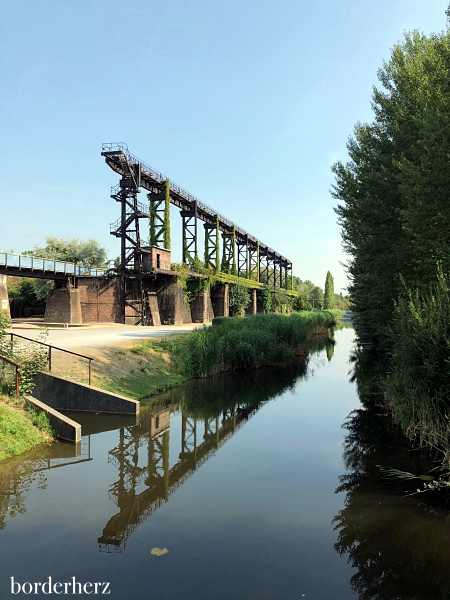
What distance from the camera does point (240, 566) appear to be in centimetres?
529

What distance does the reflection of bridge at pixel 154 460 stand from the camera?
21.2ft

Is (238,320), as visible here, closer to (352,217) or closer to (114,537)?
(352,217)

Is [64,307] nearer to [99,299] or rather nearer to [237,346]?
[99,299]

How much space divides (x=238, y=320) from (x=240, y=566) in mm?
18436

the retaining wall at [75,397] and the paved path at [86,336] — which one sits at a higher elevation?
the paved path at [86,336]

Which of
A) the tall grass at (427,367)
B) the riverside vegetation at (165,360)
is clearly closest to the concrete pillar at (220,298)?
the riverside vegetation at (165,360)

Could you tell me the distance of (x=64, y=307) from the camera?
34.7 meters

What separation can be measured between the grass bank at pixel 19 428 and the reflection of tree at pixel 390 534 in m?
5.94

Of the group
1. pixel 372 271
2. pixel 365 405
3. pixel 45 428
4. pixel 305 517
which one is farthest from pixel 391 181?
pixel 45 428

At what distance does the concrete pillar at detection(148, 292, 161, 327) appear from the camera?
34781mm

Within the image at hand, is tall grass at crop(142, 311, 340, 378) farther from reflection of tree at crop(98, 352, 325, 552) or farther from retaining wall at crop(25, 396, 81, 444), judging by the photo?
retaining wall at crop(25, 396, 81, 444)

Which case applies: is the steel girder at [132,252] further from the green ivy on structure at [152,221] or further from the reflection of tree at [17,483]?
the reflection of tree at [17,483]

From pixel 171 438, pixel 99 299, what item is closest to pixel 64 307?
pixel 99 299

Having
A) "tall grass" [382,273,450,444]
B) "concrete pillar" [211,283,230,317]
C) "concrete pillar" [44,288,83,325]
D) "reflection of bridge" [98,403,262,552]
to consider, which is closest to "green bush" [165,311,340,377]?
"reflection of bridge" [98,403,262,552]
